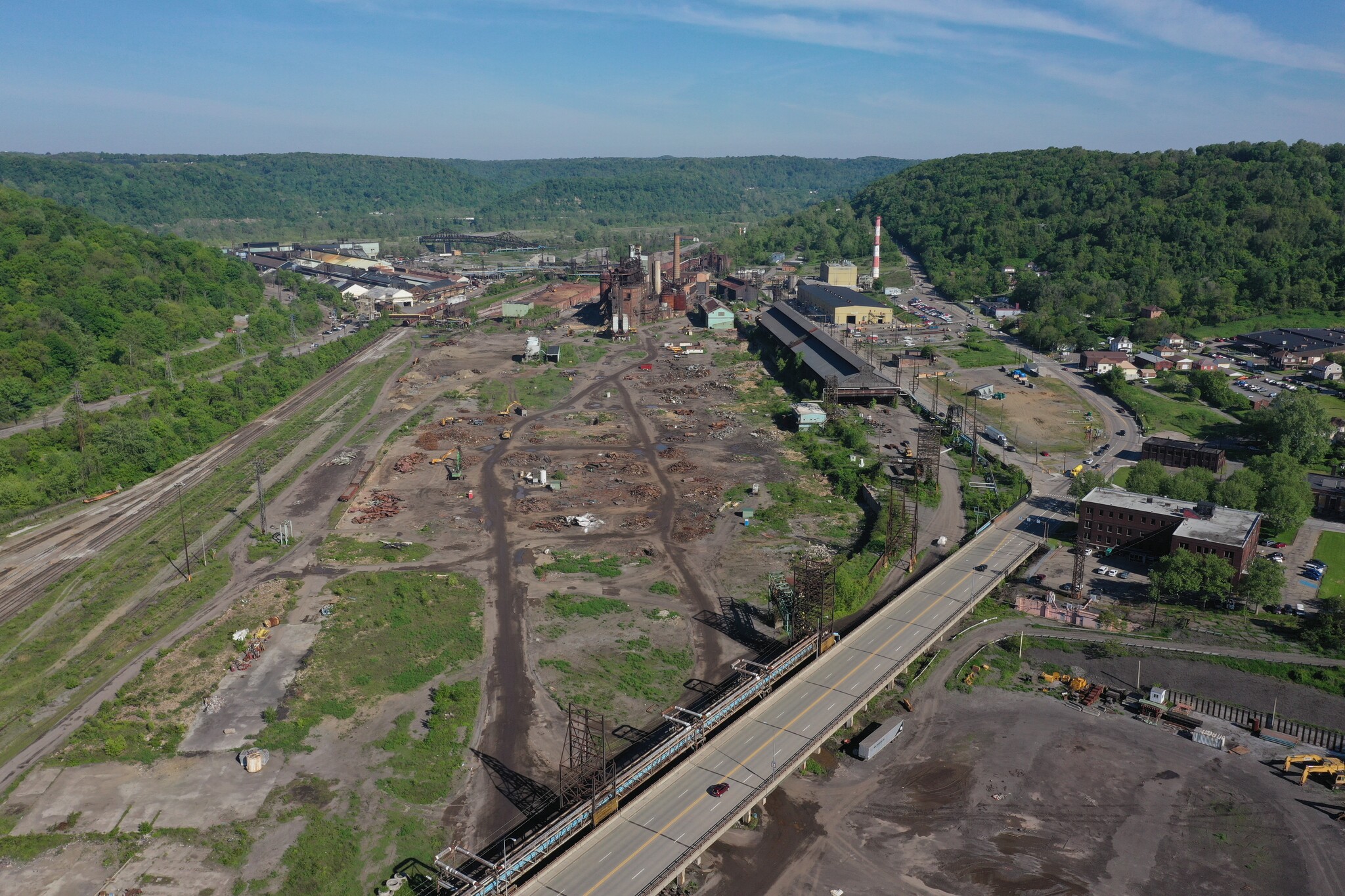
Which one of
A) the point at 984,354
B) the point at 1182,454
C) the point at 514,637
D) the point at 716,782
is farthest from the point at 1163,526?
the point at 984,354

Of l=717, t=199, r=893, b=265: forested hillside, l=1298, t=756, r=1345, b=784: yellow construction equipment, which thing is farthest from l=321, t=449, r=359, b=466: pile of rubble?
l=717, t=199, r=893, b=265: forested hillside

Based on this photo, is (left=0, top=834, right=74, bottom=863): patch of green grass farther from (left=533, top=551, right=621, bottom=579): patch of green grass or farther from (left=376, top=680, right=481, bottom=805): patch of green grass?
(left=533, top=551, right=621, bottom=579): patch of green grass

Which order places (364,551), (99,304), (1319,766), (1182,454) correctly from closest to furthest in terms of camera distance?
1. (1319,766)
2. (364,551)
3. (1182,454)
4. (99,304)

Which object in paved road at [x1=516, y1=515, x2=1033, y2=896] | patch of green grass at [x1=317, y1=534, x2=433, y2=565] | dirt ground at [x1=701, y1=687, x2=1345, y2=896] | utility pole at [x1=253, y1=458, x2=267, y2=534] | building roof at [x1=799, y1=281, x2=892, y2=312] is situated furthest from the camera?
building roof at [x1=799, y1=281, x2=892, y2=312]

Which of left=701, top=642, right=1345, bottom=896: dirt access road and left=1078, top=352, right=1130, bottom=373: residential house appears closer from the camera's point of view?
left=701, top=642, right=1345, bottom=896: dirt access road

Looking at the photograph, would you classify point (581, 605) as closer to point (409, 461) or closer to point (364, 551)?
point (364, 551)

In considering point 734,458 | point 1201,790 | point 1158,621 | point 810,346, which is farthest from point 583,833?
point 810,346
